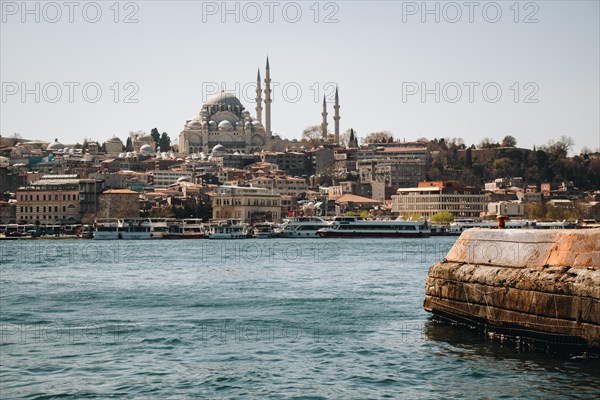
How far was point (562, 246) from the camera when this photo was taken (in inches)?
478

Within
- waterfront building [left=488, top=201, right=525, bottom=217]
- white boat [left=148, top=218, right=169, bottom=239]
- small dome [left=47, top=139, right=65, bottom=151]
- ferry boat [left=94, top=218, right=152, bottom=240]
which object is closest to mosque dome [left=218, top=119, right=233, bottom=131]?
small dome [left=47, top=139, right=65, bottom=151]

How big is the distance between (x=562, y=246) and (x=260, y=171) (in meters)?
94.4

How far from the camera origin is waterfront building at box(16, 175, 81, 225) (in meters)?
76.8

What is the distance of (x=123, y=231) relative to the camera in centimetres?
6594

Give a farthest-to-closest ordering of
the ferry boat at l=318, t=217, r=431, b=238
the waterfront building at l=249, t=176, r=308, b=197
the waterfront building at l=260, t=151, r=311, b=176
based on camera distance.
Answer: the waterfront building at l=260, t=151, r=311, b=176 < the waterfront building at l=249, t=176, r=308, b=197 < the ferry boat at l=318, t=217, r=431, b=238

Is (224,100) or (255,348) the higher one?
(224,100)

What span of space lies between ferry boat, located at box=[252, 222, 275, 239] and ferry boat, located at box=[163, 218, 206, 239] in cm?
343

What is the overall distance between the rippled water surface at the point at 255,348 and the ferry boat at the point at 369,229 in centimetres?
3995

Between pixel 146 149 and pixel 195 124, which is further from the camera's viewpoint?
pixel 195 124

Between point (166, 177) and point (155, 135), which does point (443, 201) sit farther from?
point (155, 135)

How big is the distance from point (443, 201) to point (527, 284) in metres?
75.4

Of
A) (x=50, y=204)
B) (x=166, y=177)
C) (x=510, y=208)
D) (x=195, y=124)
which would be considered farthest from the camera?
(x=195, y=124)

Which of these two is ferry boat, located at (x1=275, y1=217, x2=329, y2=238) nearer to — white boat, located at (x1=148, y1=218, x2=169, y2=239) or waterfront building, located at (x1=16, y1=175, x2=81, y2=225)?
white boat, located at (x1=148, y1=218, x2=169, y2=239)

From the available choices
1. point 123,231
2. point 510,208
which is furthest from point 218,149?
point 123,231
